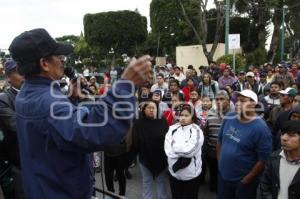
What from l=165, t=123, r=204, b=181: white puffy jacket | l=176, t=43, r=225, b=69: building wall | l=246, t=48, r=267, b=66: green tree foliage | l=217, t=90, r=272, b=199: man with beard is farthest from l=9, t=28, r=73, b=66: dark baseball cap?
l=176, t=43, r=225, b=69: building wall

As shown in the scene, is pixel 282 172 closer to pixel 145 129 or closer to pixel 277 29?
pixel 145 129

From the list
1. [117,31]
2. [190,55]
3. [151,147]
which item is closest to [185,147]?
[151,147]

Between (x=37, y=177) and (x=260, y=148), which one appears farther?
(x=260, y=148)

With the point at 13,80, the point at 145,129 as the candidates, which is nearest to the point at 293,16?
the point at 145,129

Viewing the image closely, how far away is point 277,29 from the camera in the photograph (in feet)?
101

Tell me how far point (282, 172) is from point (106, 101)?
2359mm

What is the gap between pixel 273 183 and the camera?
340 centimetres

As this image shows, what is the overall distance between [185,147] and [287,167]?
65.1 inches

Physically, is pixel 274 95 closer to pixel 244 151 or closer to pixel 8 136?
pixel 244 151

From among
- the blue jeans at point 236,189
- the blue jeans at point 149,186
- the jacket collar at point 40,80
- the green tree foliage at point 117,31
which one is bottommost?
the blue jeans at point 149,186

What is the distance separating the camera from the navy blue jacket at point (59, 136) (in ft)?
4.91

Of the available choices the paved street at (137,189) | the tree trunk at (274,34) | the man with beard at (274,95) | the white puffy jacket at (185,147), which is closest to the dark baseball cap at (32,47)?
the white puffy jacket at (185,147)

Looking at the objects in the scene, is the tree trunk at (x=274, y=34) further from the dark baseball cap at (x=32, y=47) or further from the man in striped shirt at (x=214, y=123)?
the dark baseball cap at (x=32, y=47)

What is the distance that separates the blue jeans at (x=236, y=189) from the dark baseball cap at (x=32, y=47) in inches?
119
